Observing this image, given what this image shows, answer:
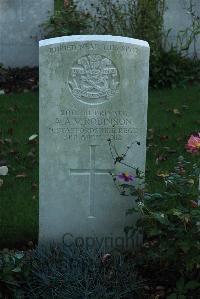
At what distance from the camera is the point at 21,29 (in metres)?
10.3

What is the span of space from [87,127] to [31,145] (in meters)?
2.43

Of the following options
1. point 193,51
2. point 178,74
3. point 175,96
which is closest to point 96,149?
point 175,96

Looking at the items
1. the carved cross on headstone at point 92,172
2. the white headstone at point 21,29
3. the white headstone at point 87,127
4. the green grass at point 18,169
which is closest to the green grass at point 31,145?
the green grass at point 18,169

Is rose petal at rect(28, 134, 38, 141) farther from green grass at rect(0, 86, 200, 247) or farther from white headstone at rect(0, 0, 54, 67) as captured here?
white headstone at rect(0, 0, 54, 67)

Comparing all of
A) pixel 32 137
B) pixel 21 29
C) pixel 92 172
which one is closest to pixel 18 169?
pixel 32 137

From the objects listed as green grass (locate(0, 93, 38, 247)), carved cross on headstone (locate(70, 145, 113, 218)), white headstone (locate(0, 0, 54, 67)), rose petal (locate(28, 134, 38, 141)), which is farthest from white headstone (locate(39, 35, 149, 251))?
white headstone (locate(0, 0, 54, 67))

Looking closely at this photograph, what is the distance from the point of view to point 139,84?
4.55m

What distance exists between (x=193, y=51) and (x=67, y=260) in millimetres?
6476

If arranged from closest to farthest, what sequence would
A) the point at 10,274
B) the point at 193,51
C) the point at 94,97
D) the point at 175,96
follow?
1. the point at 10,274
2. the point at 94,97
3. the point at 175,96
4. the point at 193,51

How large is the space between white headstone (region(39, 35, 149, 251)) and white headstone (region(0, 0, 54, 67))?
231 inches

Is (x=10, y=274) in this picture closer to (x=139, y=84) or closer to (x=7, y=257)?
(x=7, y=257)

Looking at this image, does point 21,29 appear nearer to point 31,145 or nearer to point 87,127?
point 31,145

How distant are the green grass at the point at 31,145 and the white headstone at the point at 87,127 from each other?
490 mm

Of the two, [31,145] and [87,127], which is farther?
[31,145]
